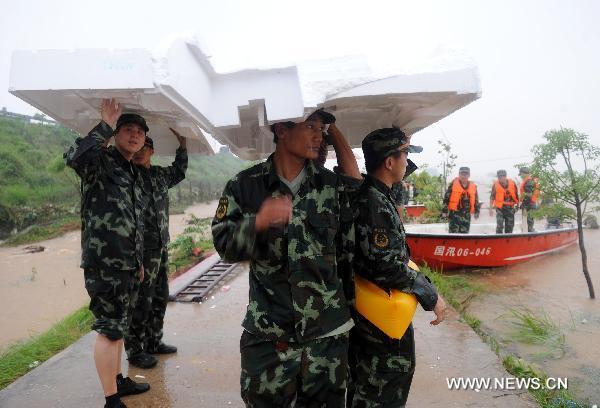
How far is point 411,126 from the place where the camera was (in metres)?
2.32

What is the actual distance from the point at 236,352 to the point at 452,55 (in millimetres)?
2914

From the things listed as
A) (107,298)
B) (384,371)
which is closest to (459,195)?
(384,371)

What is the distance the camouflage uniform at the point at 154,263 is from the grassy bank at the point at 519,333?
2.80 metres

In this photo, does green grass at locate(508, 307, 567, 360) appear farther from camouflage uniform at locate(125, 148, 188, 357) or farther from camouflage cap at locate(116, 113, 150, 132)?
camouflage cap at locate(116, 113, 150, 132)

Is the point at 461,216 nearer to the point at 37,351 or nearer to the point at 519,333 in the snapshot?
the point at 519,333

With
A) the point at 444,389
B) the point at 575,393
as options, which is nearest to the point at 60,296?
the point at 444,389

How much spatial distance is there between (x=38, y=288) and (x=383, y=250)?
369 inches

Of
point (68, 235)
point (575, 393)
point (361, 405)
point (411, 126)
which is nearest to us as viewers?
point (361, 405)

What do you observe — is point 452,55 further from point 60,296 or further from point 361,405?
point 60,296

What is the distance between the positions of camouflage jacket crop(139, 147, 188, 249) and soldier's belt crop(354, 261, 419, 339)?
186 centimetres

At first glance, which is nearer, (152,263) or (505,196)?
(152,263)

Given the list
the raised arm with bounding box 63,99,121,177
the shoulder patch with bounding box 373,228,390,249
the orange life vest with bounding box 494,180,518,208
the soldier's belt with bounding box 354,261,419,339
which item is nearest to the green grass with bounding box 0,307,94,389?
the raised arm with bounding box 63,99,121,177

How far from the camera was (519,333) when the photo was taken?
17.5 ft

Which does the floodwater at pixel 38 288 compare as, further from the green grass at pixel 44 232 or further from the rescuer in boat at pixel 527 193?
the rescuer in boat at pixel 527 193
